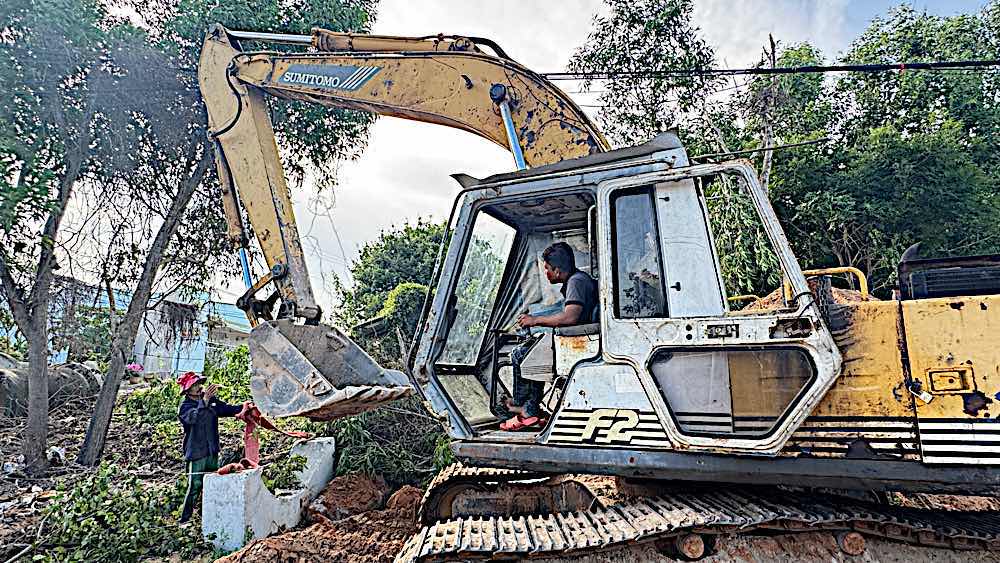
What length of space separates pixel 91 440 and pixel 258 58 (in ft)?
18.0

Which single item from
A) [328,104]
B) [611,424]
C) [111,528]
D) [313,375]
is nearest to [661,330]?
[611,424]

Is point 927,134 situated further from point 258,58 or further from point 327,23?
point 258,58

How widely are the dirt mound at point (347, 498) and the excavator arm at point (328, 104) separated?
244 centimetres

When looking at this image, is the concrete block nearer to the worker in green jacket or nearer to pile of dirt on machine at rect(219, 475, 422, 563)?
pile of dirt on machine at rect(219, 475, 422, 563)

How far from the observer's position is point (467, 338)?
4.56 m

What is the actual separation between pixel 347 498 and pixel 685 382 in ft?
16.0

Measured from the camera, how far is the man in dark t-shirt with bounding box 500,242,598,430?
3.74 meters

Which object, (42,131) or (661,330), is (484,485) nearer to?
(661,330)

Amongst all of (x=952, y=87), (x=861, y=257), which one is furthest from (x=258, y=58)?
(x=952, y=87)

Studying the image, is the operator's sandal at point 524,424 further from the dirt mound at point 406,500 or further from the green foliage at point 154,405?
the green foliage at point 154,405

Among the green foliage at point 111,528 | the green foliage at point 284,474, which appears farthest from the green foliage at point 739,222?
the green foliage at point 111,528

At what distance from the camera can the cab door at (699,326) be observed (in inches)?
115

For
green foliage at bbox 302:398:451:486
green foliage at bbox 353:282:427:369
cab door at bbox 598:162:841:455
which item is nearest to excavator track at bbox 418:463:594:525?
cab door at bbox 598:162:841:455

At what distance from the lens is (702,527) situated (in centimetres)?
287
